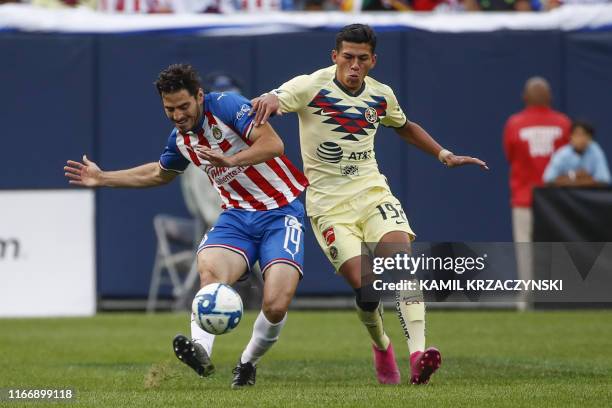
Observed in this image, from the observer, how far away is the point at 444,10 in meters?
19.6

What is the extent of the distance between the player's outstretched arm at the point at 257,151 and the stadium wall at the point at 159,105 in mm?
8618

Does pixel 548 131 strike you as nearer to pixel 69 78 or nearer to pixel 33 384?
pixel 69 78

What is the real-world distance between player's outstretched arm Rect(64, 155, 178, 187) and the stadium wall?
803cm

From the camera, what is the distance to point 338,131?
9.96 m

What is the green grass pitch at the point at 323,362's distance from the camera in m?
8.56

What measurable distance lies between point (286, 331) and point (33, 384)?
5357mm

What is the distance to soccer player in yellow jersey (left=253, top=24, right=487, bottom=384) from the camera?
976cm

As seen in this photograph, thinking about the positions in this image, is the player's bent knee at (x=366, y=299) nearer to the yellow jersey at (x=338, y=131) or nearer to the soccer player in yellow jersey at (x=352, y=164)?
the soccer player in yellow jersey at (x=352, y=164)

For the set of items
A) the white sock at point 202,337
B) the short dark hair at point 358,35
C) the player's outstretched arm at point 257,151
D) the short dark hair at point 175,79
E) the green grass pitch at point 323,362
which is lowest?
the green grass pitch at point 323,362

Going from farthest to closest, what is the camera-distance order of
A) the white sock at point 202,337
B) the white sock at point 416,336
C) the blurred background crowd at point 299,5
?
the blurred background crowd at point 299,5
the white sock at point 416,336
the white sock at point 202,337

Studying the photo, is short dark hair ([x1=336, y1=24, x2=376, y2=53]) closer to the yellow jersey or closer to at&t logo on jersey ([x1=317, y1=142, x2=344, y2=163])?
the yellow jersey

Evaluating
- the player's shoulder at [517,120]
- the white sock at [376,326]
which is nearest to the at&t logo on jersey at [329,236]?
the white sock at [376,326]

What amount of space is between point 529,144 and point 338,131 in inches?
299

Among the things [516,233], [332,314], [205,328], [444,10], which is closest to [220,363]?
[205,328]
